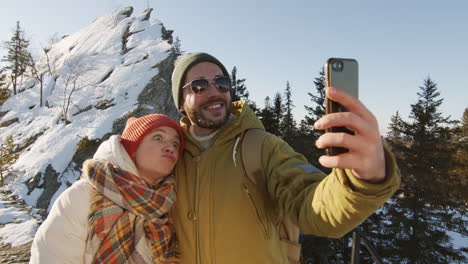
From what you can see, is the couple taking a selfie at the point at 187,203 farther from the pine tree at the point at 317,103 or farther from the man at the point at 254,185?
the pine tree at the point at 317,103

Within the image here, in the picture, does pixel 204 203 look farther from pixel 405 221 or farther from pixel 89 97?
pixel 89 97

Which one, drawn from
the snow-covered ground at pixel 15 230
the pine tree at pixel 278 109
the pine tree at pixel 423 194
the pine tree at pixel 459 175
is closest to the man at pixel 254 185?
the snow-covered ground at pixel 15 230

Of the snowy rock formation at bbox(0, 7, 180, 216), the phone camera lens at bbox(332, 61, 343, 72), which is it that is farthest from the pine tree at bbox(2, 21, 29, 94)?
the phone camera lens at bbox(332, 61, 343, 72)

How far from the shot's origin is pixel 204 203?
6.19 ft

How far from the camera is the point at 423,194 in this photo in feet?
58.7

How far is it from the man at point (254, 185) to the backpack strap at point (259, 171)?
4 centimetres

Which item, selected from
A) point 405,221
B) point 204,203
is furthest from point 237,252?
point 405,221

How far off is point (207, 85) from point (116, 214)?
130 centimetres

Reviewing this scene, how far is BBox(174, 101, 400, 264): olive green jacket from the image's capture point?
5.42 ft

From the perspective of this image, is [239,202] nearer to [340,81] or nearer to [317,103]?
[340,81]

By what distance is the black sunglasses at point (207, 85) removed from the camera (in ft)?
8.00

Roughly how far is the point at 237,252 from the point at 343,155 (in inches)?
44.7

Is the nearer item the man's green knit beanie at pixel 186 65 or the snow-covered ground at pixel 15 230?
the man's green knit beanie at pixel 186 65

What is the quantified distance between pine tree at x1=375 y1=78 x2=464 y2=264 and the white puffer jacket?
1985cm
